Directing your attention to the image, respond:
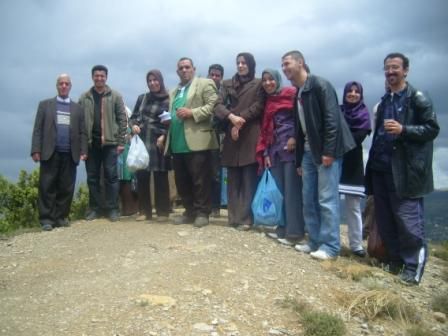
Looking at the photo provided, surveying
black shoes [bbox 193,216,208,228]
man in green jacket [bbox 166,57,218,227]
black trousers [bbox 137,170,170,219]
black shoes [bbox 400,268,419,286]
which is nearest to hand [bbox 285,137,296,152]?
man in green jacket [bbox 166,57,218,227]

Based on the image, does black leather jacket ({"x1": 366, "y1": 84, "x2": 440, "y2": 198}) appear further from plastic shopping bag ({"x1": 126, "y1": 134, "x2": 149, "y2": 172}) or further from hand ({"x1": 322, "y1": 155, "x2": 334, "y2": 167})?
plastic shopping bag ({"x1": 126, "y1": 134, "x2": 149, "y2": 172})

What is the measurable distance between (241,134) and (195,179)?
0.88 metres

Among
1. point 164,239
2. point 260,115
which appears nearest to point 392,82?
point 260,115

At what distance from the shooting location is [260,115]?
5902 millimetres

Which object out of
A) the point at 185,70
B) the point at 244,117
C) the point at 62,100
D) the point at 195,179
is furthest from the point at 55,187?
the point at 244,117

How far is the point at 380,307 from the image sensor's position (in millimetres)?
4109

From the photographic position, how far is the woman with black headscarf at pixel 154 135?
6570 millimetres

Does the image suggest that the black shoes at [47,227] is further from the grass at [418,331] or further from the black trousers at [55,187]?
the grass at [418,331]

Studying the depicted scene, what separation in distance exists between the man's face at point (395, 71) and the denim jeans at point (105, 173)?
13.8ft

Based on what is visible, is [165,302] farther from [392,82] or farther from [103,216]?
[103,216]

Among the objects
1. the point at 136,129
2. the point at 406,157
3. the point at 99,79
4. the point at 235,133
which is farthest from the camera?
the point at 99,79

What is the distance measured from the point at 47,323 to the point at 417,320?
3.24 m

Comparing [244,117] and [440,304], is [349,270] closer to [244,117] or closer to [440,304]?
[440,304]

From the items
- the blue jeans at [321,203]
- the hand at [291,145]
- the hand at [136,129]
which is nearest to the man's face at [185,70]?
the hand at [136,129]
